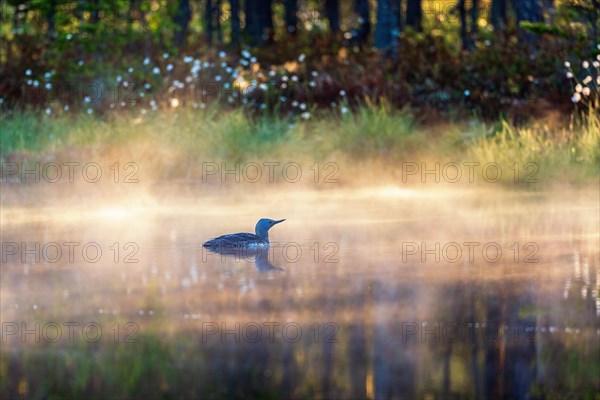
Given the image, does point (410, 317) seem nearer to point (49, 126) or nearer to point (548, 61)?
point (49, 126)

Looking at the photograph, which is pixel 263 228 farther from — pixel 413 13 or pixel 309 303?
pixel 413 13

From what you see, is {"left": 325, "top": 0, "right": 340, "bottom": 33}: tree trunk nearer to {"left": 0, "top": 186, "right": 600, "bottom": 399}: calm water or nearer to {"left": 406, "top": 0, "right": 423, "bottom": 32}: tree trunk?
{"left": 406, "top": 0, "right": 423, "bottom": 32}: tree trunk

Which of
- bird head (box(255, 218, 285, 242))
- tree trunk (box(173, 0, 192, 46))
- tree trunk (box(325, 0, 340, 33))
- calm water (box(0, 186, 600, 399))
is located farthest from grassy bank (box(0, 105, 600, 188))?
tree trunk (box(325, 0, 340, 33))

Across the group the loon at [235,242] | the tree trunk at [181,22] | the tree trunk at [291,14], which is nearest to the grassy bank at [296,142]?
the loon at [235,242]

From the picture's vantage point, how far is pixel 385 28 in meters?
24.8

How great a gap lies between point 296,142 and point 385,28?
7.45m

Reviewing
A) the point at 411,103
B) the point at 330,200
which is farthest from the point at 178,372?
the point at 411,103

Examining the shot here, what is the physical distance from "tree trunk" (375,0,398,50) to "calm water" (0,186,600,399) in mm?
10583

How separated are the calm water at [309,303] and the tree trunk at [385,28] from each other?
10.6 m

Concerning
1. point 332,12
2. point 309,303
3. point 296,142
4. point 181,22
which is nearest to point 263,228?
point 309,303

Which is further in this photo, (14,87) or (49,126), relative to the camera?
(14,87)

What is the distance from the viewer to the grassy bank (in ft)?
56.0

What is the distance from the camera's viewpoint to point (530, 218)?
13.3 m

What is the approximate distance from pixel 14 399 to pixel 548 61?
15660 mm
